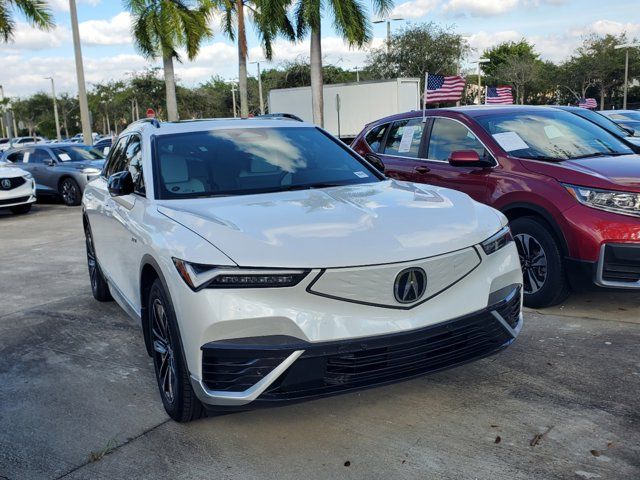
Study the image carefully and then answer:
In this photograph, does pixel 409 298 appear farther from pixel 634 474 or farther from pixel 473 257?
pixel 634 474

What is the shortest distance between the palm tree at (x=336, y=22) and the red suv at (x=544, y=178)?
18072 mm

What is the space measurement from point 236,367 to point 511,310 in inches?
59.6

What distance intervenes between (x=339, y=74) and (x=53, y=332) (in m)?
56.6

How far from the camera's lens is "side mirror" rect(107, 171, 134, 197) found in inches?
168

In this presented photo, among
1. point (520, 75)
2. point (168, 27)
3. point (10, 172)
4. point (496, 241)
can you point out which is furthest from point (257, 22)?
point (520, 75)

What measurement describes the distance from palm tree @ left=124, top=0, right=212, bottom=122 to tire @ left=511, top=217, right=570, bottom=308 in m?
23.3

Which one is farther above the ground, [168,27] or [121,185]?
[168,27]

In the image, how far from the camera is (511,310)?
350 cm

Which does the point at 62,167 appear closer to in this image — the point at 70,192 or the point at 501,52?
the point at 70,192

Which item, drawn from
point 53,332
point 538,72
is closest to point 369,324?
point 53,332

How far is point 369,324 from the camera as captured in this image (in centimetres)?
298

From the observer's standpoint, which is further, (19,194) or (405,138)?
(19,194)

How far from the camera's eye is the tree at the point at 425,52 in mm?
46844

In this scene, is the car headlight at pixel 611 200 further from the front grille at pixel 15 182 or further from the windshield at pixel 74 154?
the windshield at pixel 74 154
